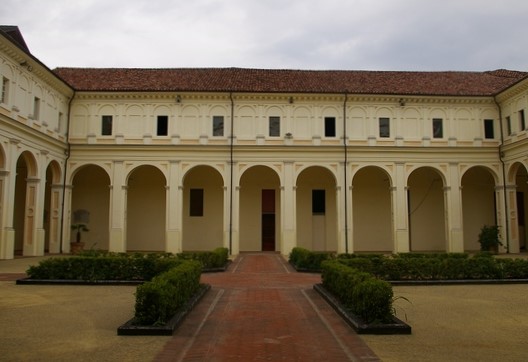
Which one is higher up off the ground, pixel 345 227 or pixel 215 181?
pixel 215 181

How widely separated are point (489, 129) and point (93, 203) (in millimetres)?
26072

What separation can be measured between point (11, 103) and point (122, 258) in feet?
40.9

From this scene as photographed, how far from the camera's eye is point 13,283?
49.0ft

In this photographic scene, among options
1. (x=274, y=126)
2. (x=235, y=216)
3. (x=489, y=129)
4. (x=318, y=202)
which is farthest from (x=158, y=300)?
(x=489, y=129)

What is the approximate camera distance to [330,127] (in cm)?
3053

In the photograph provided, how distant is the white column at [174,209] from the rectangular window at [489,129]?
62.8 feet

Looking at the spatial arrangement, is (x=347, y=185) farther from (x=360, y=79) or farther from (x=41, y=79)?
(x=41, y=79)

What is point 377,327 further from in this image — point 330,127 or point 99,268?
point 330,127

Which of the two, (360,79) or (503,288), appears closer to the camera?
(503,288)

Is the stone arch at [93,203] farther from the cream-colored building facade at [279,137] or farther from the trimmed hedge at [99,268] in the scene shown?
the trimmed hedge at [99,268]

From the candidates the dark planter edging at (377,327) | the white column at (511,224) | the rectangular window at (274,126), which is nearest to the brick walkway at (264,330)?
the dark planter edging at (377,327)

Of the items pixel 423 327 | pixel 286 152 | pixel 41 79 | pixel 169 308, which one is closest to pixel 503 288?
pixel 423 327

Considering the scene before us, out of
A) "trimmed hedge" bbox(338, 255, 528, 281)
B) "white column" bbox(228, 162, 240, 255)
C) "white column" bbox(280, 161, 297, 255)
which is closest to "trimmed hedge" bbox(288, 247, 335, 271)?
"trimmed hedge" bbox(338, 255, 528, 281)

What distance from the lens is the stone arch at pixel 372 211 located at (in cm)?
3325
